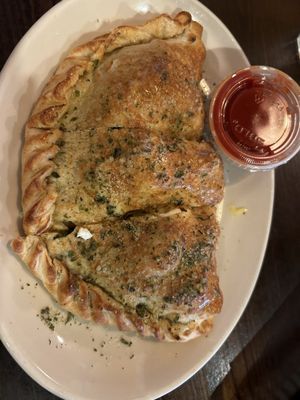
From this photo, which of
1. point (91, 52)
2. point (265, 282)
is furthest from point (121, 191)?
point (265, 282)

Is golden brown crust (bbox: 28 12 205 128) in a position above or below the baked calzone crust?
above

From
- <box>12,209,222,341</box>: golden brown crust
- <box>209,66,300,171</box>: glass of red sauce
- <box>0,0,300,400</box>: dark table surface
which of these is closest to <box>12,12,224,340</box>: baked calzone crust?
<box>12,209,222,341</box>: golden brown crust

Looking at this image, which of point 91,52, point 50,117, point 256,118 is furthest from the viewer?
point 256,118

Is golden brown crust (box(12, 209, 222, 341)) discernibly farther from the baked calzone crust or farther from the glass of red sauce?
the glass of red sauce

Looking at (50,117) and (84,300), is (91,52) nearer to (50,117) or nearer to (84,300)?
(50,117)

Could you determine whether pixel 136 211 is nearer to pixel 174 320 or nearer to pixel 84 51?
pixel 174 320

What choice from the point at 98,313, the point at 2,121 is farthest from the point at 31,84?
the point at 98,313
